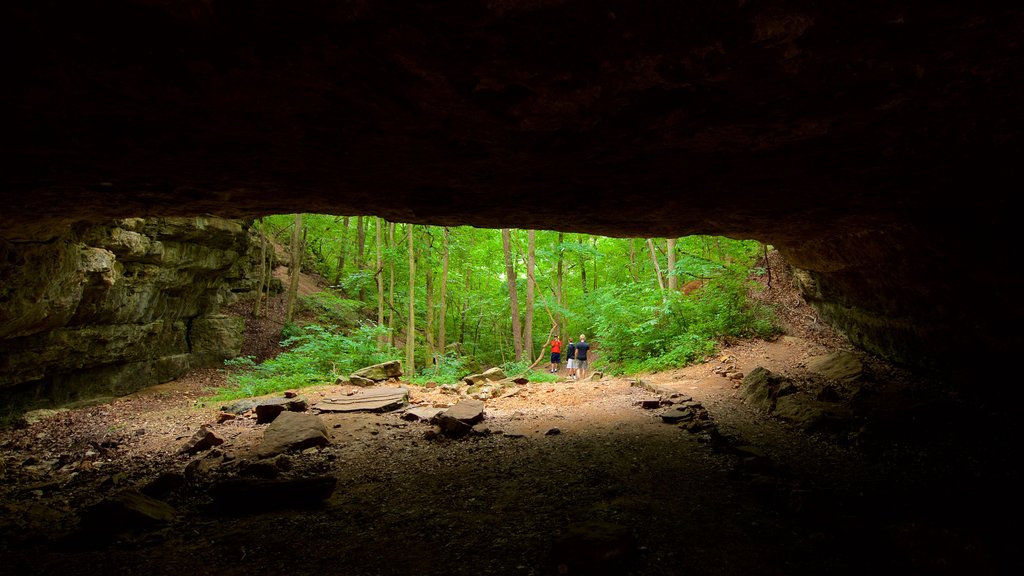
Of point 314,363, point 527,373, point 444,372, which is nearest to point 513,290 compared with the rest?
point 527,373

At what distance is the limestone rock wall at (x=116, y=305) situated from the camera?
6793 millimetres

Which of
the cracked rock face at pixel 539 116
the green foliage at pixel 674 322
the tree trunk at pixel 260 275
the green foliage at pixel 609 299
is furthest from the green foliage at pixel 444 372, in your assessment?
the tree trunk at pixel 260 275

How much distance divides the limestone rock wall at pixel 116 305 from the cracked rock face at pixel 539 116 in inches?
55.6

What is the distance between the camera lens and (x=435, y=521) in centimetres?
388

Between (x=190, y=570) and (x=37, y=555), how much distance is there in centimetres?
130

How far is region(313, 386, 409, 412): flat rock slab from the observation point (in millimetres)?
8461

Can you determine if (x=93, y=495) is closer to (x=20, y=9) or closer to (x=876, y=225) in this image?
(x=20, y=9)

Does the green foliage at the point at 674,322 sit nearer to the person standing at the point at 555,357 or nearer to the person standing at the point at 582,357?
the person standing at the point at 582,357

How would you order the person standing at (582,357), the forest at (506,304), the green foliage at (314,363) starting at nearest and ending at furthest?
the green foliage at (314,363) < the forest at (506,304) < the person standing at (582,357)

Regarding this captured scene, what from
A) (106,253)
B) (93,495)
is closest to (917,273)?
(93,495)

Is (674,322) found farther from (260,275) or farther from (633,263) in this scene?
(260,275)

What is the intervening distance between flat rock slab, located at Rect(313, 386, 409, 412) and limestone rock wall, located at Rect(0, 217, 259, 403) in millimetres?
4642

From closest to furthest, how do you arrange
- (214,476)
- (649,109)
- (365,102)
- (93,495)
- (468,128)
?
(365,102)
(649,109)
(468,128)
(93,495)
(214,476)

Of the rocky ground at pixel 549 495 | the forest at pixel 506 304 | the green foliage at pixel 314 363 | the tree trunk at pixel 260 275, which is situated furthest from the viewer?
the tree trunk at pixel 260 275
